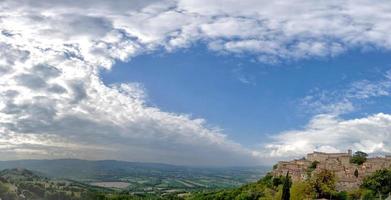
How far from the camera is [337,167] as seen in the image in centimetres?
8050

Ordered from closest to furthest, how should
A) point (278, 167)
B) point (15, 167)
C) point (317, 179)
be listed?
1. point (317, 179)
2. point (278, 167)
3. point (15, 167)

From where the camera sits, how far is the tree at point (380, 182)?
65.4 m

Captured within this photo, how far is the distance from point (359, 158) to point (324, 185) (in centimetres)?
2481

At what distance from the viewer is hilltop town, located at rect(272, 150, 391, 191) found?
7231cm

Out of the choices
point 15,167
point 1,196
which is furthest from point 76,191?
point 15,167

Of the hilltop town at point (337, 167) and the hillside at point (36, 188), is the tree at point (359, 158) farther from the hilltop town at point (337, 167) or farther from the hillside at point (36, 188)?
the hillside at point (36, 188)

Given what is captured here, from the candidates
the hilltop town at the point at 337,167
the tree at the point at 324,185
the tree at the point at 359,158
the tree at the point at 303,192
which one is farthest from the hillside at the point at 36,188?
the tree at the point at 324,185

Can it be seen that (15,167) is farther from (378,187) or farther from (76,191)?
(378,187)

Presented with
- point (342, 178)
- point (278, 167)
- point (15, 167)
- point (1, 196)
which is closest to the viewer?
point (342, 178)

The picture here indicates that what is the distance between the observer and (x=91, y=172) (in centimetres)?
16375

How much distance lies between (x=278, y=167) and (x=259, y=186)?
243 inches

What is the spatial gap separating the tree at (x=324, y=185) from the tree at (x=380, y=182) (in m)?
7.26

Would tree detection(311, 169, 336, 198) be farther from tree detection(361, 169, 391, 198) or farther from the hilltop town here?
tree detection(361, 169, 391, 198)

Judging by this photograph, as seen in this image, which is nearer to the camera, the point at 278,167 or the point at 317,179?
the point at 317,179
